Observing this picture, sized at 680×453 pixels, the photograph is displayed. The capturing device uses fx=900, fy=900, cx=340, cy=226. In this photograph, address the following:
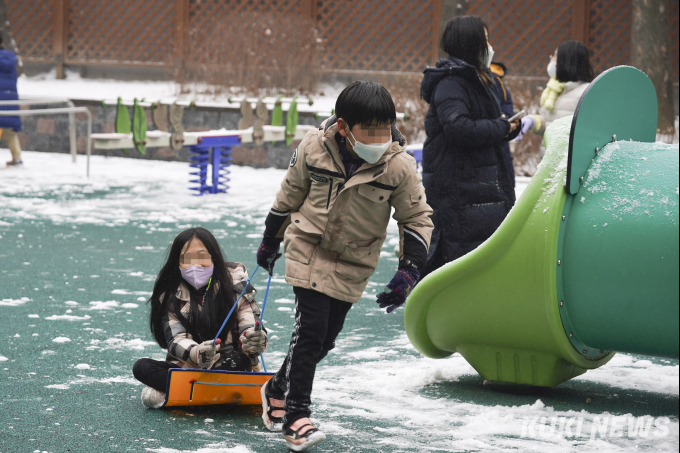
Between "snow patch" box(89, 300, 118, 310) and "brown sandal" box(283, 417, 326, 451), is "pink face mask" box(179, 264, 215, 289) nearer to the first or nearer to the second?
"brown sandal" box(283, 417, 326, 451)

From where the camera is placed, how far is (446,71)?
465cm

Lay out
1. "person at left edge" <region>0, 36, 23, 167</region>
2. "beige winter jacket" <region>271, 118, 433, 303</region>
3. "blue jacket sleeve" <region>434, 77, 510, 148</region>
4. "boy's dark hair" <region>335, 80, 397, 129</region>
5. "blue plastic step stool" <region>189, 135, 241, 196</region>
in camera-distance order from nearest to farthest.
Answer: "boy's dark hair" <region>335, 80, 397, 129</region>
"beige winter jacket" <region>271, 118, 433, 303</region>
"blue jacket sleeve" <region>434, 77, 510, 148</region>
"blue plastic step stool" <region>189, 135, 241, 196</region>
"person at left edge" <region>0, 36, 23, 167</region>

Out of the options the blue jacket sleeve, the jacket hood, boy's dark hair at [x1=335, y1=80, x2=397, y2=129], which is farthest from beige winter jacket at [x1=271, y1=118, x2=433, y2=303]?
the jacket hood

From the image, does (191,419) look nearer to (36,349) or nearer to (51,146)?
(36,349)

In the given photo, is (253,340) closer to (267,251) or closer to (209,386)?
(209,386)

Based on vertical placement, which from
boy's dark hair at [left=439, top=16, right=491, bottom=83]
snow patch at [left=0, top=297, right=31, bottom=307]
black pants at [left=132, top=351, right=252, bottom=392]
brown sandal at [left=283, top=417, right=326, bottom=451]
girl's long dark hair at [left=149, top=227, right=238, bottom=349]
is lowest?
snow patch at [left=0, top=297, right=31, bottom=307]

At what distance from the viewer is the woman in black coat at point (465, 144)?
462 centimetres

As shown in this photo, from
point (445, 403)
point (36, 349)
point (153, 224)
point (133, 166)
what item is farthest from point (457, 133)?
point (133, 166)

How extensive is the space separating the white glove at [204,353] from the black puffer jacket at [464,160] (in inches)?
68.8

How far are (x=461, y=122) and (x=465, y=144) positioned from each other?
13cm

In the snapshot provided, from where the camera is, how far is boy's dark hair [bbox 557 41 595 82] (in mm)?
6684

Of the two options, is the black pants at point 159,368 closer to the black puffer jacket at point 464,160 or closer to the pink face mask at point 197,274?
the pink face mask at point 197,274

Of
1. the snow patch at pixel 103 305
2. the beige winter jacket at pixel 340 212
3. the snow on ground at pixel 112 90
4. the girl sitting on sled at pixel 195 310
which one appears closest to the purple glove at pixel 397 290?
the beige winter jacket at pixel 340 212

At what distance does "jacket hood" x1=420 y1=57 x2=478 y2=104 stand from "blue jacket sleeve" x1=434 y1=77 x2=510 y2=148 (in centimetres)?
4
